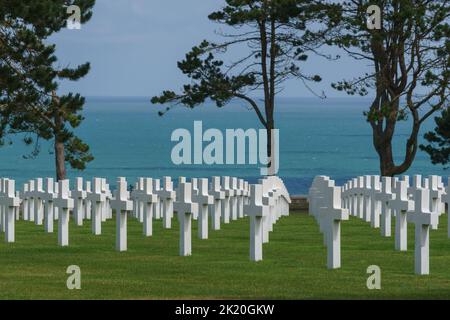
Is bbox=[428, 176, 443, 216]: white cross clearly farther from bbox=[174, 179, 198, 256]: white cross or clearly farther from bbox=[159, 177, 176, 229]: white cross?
bbox=[174, 179, 198, 256]: white cross

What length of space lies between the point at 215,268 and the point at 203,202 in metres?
4.83

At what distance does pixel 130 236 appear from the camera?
26.5 meters

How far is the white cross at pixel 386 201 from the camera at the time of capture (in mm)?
25453

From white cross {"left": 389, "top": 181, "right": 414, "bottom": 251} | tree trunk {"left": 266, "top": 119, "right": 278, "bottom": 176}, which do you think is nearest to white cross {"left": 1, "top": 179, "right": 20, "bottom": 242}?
white cross {"left": 389, "top": 181, "right": 414, "bottom": 251}

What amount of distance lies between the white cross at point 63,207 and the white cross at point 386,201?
5.32m

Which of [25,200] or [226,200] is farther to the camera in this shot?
[25,200]

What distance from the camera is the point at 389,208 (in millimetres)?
25297

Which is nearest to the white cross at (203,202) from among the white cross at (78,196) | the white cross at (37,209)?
the white cross at (78,196)

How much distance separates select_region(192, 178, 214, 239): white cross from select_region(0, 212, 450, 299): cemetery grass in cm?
26

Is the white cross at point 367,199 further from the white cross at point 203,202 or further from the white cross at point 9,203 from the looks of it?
the white cross at point 9,203

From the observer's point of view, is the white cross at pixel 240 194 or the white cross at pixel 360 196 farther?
the white cross at pixel 240 194

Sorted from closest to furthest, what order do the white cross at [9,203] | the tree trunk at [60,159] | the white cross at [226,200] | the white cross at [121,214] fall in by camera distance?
1. the white cross at [121,214]
2. the white cross at [9,203]
3. the white cross at [226,200]
4. the tree trunk at [60,159]

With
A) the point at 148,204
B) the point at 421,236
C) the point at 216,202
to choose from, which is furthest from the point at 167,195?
the point at 421,236

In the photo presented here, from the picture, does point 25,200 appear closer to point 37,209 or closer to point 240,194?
point 37,209
